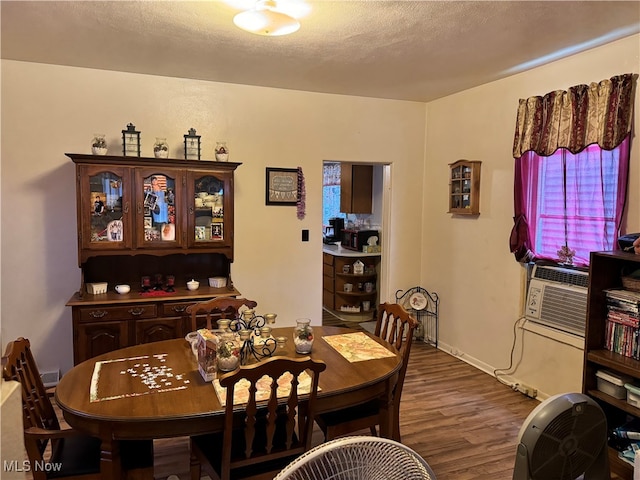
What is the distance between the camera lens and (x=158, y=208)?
11.5 feet

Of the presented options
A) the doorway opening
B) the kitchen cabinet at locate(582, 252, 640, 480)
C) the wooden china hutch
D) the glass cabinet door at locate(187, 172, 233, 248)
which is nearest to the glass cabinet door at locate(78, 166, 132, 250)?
the wooden china hutch

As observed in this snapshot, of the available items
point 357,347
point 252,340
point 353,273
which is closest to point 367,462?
point 252,340

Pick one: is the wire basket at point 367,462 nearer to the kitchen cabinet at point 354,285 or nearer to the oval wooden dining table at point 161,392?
the oval wooden dining table at point 161,392

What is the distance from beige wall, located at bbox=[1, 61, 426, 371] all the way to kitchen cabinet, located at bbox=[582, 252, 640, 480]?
2362mm

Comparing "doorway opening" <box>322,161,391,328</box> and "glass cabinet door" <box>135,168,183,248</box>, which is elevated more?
"glass cabinet door" <box>135,168,183,248</box>

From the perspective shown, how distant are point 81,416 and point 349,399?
109cm

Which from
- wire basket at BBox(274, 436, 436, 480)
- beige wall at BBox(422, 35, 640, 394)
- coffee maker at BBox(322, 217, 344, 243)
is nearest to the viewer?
wire basket at BBox(274, 436, 436, 480)

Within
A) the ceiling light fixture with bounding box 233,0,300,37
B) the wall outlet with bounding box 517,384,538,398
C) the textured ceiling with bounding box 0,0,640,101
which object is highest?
the textured ceiling with bounding box 0,0,640,101

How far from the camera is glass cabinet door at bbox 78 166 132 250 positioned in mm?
3270

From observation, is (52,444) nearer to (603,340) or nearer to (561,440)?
(561,440)

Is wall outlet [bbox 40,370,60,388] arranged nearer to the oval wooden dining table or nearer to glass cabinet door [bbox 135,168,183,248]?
glass cabinet door [bbox 135,168,183,248]

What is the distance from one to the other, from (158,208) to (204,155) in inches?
29.5

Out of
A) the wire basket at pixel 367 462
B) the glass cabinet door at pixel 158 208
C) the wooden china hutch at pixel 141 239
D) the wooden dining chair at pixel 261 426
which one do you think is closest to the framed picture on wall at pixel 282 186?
the wooden china hutch at pixel 141 239

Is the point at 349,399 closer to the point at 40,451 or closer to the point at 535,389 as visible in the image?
the point at 40,451
